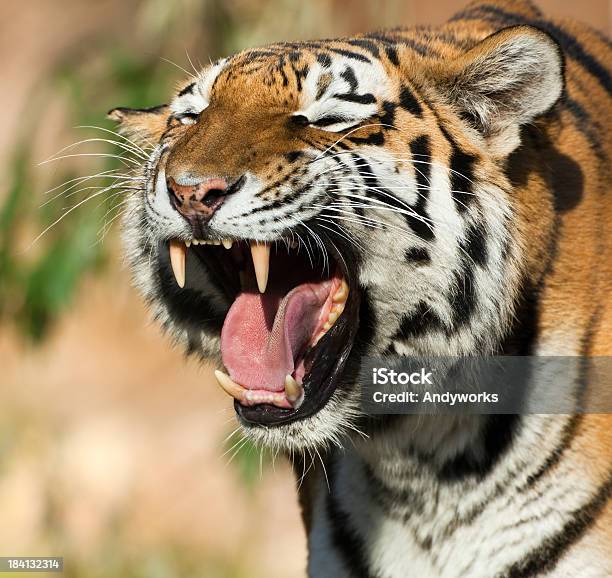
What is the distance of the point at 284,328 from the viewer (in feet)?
7.07

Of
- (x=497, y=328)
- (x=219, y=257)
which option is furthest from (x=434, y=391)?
(x=219, y=257)

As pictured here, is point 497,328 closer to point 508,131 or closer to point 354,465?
point 508,131

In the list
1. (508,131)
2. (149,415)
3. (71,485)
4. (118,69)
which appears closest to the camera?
(508,131)

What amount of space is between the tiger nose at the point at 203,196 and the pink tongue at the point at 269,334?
32 cm

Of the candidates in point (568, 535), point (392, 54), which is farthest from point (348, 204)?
point (568, 535)

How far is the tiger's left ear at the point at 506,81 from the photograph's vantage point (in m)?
2.04

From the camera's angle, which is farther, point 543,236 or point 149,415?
point 149,415

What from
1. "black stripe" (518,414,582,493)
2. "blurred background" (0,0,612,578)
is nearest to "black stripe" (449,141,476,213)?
"black stripe" (518,414,582,493)

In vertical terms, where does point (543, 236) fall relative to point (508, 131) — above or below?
below

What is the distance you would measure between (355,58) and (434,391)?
25.6 inches

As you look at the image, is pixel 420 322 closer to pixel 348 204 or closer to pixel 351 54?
pixel 348 204

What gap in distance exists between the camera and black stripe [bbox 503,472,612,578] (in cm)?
218

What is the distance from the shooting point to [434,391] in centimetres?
216

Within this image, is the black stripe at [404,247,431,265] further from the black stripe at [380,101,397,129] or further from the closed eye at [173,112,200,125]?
the closed eye at [173,112,200,125]
